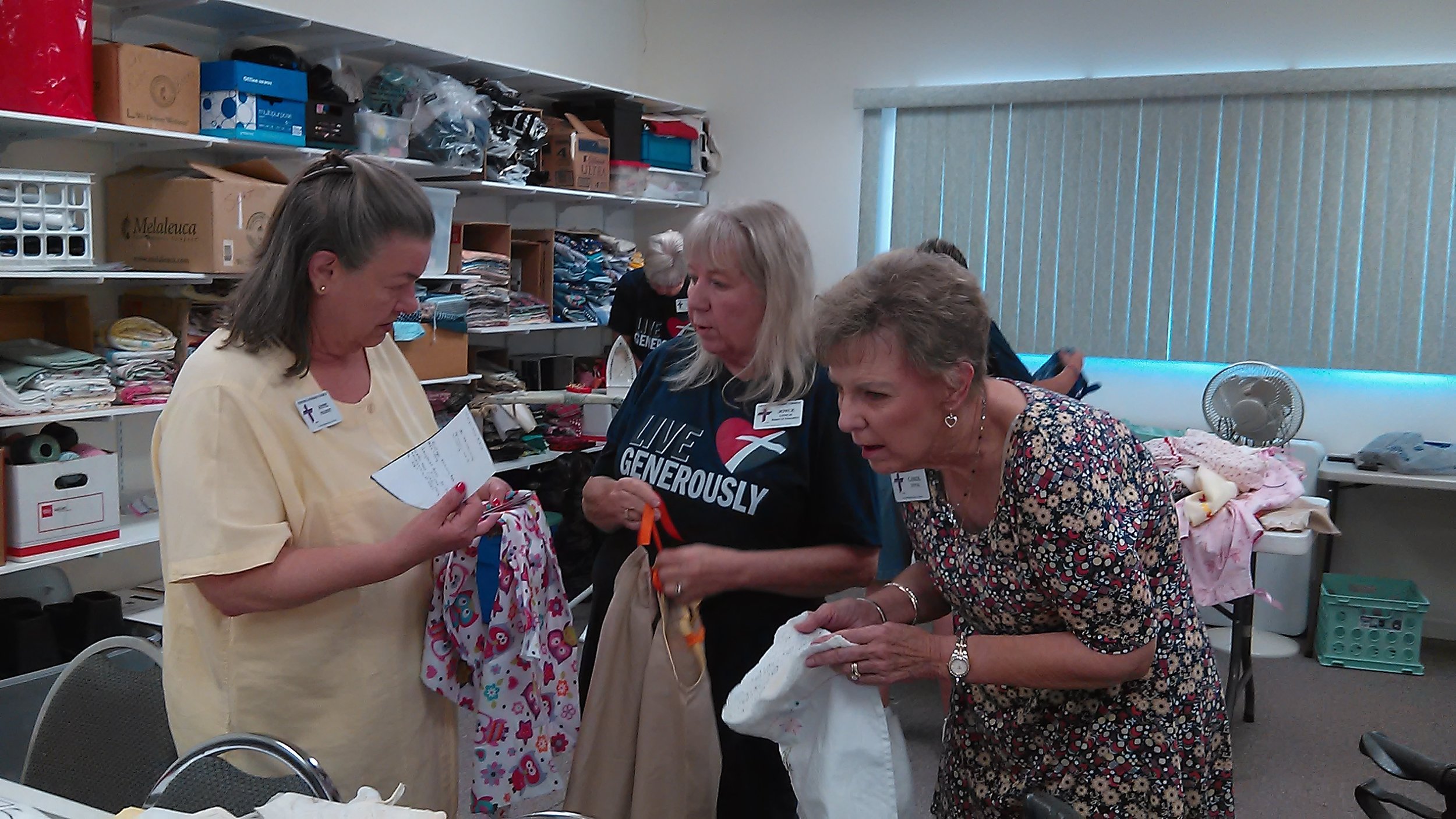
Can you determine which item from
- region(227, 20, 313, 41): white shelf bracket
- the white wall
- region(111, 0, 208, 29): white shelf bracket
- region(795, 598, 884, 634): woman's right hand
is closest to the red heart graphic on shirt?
region(795, 598, 884, 634): woman's right hand

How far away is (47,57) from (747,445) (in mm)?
2370

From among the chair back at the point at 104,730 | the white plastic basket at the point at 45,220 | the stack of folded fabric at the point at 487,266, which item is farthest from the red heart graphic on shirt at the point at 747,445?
the stack of folded fabric at the point at 487,266

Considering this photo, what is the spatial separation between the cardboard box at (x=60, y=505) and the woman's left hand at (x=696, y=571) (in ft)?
→ 7.03

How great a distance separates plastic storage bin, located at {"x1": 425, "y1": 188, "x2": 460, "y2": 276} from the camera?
421 cm

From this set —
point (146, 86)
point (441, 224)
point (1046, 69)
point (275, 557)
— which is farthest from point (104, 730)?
point (1046, 69)

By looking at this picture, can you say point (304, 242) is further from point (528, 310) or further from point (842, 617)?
point (528, 310)

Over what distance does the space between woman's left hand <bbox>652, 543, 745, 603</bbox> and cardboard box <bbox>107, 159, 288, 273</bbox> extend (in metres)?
2.11

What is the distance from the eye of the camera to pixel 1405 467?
183 inches

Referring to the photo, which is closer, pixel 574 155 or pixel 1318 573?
pixel 1318 573

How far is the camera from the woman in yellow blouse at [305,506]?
1467 millimetres

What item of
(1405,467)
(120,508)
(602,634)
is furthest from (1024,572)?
(1405,467)

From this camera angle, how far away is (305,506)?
155 cm

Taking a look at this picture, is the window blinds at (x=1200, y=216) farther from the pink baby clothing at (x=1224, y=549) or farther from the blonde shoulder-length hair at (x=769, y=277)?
the blonde shoulder-length hair at (x=769, y=277)

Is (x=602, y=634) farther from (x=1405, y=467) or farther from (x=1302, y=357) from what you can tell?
(x=1302, y=357)
